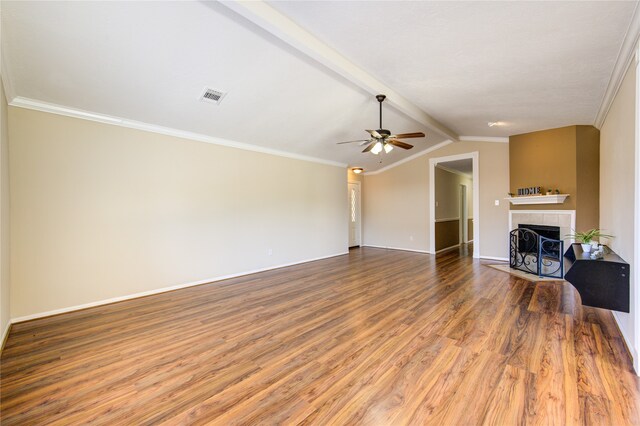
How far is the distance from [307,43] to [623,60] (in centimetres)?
304

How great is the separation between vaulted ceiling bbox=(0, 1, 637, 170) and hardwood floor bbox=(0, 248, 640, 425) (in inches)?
107

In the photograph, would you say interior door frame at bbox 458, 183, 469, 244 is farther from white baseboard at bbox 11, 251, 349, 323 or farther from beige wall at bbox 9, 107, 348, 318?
white baseboard at bbox 11, 251, 349, 323

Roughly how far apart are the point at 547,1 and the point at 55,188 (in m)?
5.30

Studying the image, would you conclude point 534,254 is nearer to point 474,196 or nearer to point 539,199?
point 539,199

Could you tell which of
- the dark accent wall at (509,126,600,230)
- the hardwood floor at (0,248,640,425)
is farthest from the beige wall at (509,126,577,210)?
the hardwood floor at (0,248,640,425)

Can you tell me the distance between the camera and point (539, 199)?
18.3 ft

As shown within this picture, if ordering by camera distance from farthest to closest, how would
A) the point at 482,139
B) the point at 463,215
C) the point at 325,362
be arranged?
1. the point at 463,215
2. the point at 482,139
3. the point at 325,362

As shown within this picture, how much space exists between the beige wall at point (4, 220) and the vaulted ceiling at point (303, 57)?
1.31ft

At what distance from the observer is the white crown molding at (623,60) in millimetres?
2244

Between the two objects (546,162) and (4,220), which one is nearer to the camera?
(4,220)

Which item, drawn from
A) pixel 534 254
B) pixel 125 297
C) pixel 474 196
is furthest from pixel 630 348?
pixel 125 297

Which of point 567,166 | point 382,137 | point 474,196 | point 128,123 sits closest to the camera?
point 128,123

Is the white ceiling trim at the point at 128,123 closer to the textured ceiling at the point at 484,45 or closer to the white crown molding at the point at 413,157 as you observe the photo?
the textured ceiling at the point at 484,45

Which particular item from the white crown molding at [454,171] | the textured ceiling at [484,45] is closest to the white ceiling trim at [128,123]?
the textured ceiling at [484,45]
